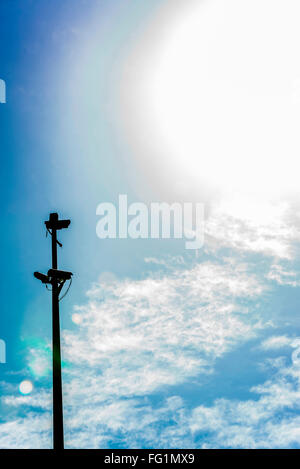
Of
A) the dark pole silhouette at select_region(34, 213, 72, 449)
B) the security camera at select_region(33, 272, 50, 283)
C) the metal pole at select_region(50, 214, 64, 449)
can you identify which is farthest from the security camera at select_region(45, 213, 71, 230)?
the metal pole at select_region(50, 214, 64, 449)

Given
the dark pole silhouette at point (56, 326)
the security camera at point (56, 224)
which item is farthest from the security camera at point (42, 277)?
the security camera at point (56, 224)

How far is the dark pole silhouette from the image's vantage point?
631 cm

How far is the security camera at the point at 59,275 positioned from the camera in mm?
7453

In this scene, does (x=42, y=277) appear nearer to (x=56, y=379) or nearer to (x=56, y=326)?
(x=56, y=326)

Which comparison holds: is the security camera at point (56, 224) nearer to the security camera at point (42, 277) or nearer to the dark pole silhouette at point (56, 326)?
the dark pole silhouette at point (56, 326)

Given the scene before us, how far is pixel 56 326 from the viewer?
23.3 ft

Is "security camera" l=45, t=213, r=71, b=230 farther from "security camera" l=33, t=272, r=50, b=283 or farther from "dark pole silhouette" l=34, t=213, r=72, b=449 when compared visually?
"security camera" l=33, t=272, r=50, b=283
